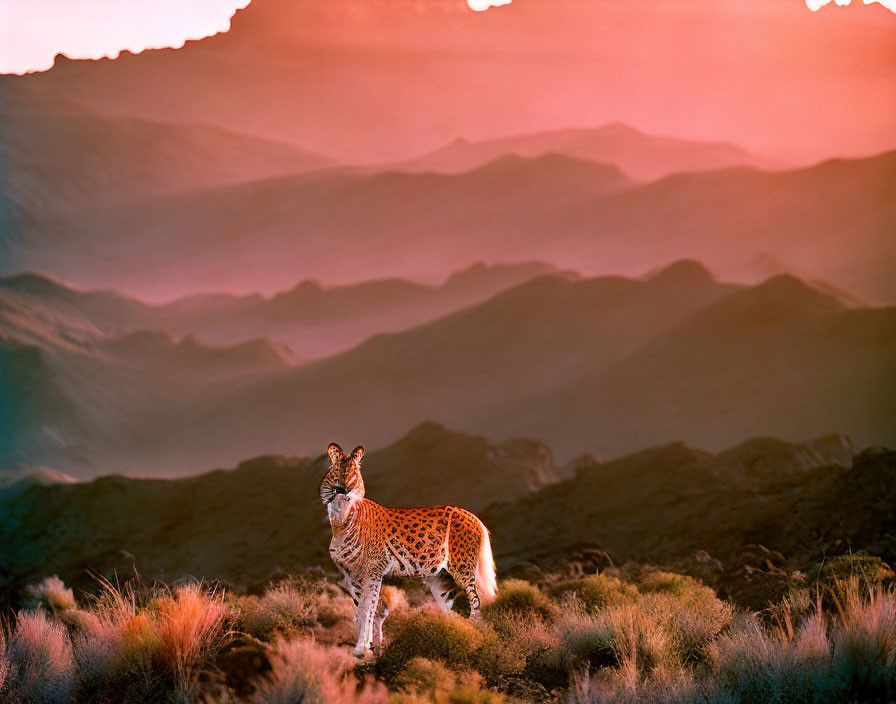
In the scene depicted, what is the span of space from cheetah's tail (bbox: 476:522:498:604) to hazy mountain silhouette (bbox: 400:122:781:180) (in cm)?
1938

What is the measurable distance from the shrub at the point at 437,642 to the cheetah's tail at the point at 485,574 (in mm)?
1179

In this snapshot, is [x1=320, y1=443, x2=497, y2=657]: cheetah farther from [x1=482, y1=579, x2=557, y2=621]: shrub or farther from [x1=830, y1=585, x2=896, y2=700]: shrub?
[x1=830, y1=585, x2=896, y2=700]: shrub

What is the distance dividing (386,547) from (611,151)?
823 inches

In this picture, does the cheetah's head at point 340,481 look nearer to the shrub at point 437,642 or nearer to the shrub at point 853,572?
the shrub at point 437,642

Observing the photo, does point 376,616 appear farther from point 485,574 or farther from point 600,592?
point 600,592

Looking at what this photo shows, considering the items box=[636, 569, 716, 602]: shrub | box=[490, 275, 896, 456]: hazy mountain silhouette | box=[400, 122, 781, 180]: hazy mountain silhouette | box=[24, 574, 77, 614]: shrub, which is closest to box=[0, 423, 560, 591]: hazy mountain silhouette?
box=[490, 275, 896, 456]: hazy mountain silhouette

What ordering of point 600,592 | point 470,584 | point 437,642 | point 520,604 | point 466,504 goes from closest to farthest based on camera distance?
point 437,642 < point 470,584 < point 520,604 < point 600,592 < point 466,504

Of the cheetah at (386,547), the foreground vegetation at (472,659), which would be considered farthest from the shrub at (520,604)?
the foreground vegetation at (472,659)

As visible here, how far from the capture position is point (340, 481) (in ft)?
29.1

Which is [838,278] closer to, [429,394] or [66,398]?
[429,394]

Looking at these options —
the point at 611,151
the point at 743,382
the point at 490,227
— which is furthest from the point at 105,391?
the point at 743,382

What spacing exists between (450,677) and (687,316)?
21812mm

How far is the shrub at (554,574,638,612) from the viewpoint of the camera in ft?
39.1

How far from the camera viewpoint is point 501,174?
28500 mm
